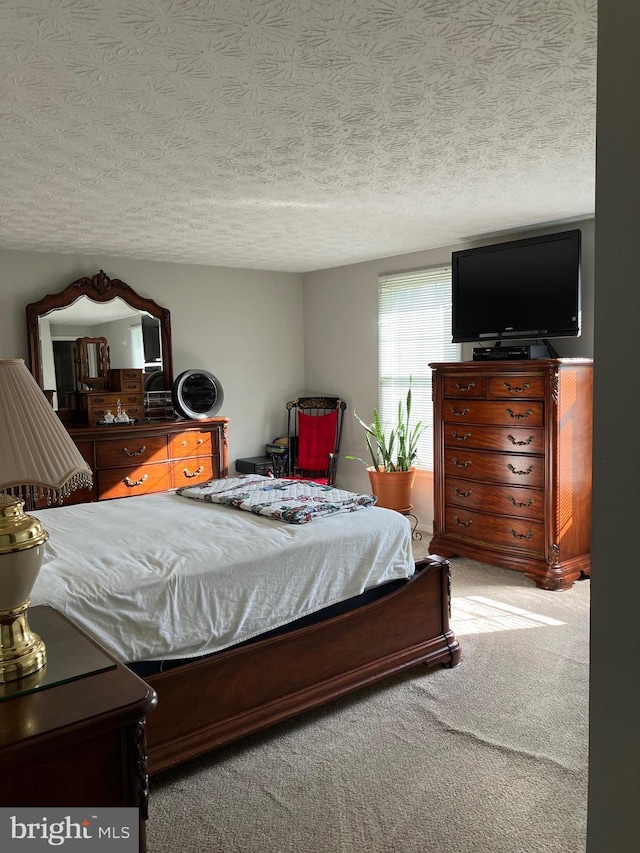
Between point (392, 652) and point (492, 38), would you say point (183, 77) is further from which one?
point (392, 652)

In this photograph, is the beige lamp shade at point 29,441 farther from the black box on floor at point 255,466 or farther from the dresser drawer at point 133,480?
the black box on floor at point 255,466

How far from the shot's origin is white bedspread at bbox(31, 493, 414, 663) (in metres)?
2.26

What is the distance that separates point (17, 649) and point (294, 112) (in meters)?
1.95

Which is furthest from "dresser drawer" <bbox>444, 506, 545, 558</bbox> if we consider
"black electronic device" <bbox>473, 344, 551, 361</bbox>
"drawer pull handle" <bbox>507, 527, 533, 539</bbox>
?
"black electronic device" <bbox>473, 344, 551, 361</bbox>

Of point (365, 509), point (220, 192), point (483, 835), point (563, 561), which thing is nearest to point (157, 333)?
point (220, 192)

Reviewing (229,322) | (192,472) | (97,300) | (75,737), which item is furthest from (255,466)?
(75,737)

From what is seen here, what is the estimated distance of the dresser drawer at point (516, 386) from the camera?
13.8ft

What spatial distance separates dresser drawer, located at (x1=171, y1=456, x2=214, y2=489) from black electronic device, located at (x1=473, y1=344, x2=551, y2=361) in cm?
245

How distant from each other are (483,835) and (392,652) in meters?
0.99

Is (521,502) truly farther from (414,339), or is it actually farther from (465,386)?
(414,339)

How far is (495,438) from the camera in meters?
4.48

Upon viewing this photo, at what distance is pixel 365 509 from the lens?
3213mm

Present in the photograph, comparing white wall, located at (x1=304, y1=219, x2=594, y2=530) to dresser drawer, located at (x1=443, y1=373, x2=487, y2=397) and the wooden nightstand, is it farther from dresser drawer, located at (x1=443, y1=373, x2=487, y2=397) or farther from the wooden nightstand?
the wooden nightstand

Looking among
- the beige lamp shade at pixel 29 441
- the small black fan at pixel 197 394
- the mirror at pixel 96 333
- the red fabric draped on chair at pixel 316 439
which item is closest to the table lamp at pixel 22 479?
→ the beige lamp shade at pixel 29 441
